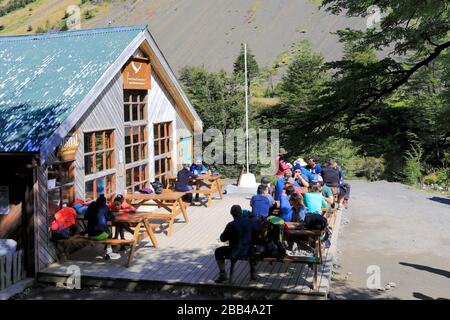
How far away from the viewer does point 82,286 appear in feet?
29.7

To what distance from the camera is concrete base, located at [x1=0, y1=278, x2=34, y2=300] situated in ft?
27.9

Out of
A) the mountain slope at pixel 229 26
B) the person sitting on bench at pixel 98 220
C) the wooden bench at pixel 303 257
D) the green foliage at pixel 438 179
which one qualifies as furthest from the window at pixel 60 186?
the mountain slope at pixel 229 26

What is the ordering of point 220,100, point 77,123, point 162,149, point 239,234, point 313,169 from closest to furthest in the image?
1. point 239,234
2. point 77,123
3. point 313,169
4. point 162,149
5. point 220,100

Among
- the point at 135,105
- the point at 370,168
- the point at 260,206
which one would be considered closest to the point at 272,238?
the point at 260,206

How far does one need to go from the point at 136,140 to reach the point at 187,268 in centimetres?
594

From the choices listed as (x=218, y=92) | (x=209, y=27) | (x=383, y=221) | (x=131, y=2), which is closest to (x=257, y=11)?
(x=209, y=27)

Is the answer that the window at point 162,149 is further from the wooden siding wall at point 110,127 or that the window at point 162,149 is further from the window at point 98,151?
the window at point 98,151

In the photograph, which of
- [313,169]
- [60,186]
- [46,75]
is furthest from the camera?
[313,169]

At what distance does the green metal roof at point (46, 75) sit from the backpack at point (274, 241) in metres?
4.18

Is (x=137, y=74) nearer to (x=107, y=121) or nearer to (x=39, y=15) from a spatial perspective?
(x=107, y=121)

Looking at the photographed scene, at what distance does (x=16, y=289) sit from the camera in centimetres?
882

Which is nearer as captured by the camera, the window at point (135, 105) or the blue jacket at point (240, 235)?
the blue jacket at point (240, 235)

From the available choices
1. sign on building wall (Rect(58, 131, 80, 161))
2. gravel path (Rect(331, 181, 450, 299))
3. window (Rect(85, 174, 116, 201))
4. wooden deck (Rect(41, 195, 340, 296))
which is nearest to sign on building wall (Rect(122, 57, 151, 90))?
window (Rect(85, 174, 116, 201))

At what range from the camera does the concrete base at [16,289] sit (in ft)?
27.9
